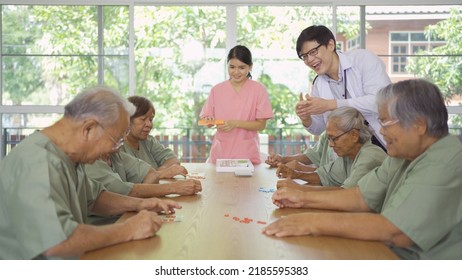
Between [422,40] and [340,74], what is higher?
[422,40]

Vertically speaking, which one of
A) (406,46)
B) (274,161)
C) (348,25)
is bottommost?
(274,161)

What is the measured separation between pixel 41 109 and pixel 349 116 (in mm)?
4667

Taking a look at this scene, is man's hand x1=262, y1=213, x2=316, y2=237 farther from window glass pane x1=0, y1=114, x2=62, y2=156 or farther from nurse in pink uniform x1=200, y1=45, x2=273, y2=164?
window glass pane x1=0, y1=114, x2=62, y2=156

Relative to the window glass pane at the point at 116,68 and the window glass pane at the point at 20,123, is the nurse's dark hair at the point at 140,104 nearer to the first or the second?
the window glass pane at the point at 116,68

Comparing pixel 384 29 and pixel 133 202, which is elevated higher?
pixel 384 29

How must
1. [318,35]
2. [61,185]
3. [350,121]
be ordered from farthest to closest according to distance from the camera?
[318,35] < [350,121] < [61,185]

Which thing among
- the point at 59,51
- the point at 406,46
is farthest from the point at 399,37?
the point at 59,51

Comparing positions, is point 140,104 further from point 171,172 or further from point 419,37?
point 419,37

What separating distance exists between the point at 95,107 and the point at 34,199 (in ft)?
1.22

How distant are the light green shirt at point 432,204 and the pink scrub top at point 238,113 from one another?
8.36 feet

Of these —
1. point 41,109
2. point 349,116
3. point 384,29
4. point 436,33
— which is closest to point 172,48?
point 41,109

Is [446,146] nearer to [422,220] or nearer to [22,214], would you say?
[422,220]

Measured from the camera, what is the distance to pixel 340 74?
354 cm

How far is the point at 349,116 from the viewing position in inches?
117
